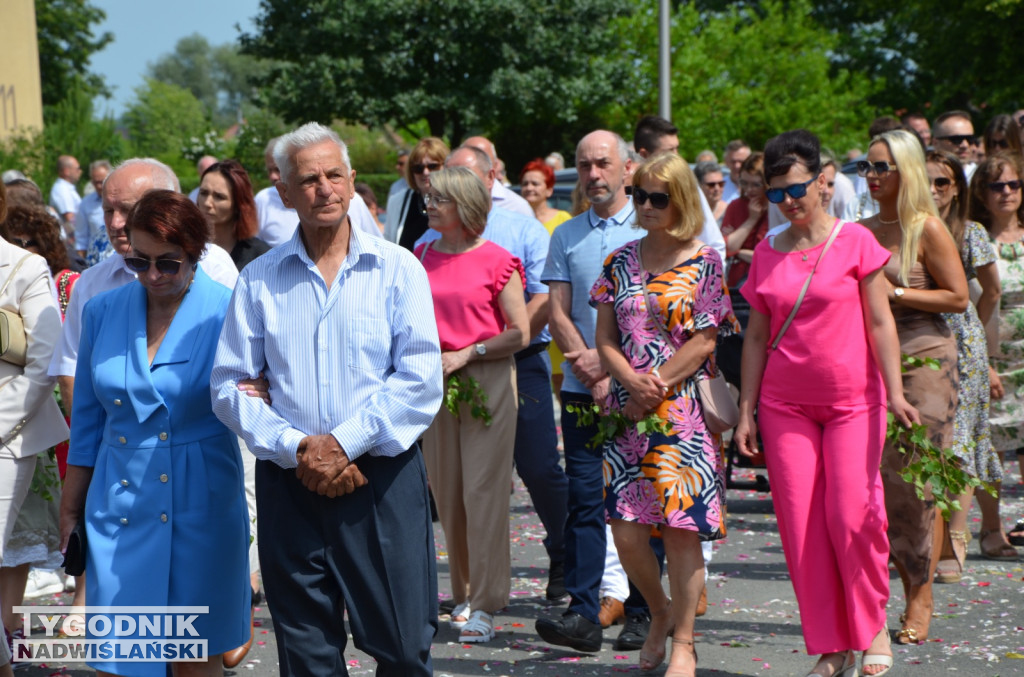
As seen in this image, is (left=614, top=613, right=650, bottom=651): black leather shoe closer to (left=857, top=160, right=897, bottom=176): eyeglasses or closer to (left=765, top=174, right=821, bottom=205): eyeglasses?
(left=765, top=174, right=821, bottom=205): eyeglasses

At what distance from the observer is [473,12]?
125ft

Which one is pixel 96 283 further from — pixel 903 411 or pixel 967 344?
pixel 967 344

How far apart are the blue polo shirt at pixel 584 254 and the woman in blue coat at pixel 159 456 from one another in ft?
7.43

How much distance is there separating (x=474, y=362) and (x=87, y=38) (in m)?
54.8

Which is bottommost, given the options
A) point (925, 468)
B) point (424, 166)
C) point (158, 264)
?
point (925, 468)

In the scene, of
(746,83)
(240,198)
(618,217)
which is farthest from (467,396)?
(746,83)

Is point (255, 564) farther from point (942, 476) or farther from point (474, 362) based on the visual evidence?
point (942, 476)

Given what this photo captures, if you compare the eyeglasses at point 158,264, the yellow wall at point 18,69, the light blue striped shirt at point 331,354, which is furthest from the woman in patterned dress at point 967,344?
the yellow wall at point 18,69

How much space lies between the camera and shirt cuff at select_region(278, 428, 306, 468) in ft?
12.9

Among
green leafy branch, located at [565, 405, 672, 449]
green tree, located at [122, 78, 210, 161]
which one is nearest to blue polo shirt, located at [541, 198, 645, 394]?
green leafy branch, located at [565, 405, 672, 449]

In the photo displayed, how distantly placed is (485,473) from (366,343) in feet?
7.81

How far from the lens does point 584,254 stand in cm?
623

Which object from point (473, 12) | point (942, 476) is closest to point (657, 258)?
point (942, 476)

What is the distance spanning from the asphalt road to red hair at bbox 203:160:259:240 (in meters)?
2.10
